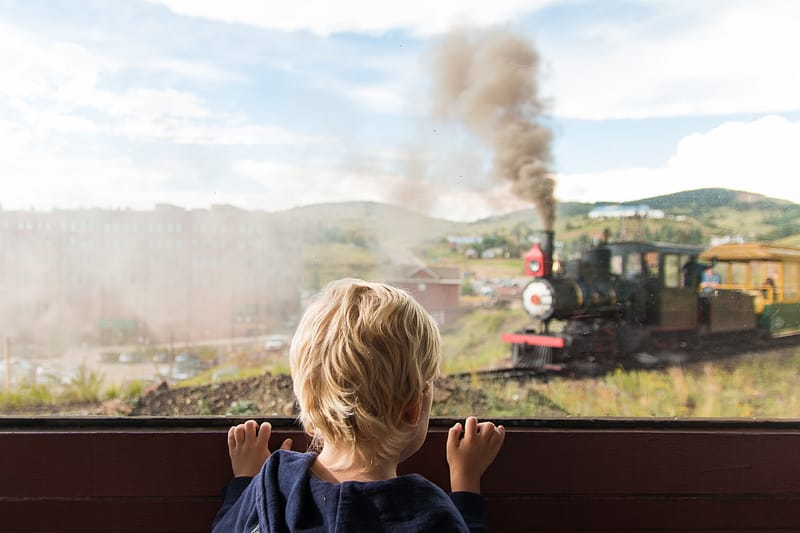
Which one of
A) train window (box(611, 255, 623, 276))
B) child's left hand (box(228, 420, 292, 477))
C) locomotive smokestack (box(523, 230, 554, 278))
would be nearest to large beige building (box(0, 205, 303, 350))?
child's left hand (box(228, 420, 292, 477))

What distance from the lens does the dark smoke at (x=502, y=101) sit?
2160mm

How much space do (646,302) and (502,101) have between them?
4.30ft

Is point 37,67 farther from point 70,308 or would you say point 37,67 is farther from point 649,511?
point 649,511

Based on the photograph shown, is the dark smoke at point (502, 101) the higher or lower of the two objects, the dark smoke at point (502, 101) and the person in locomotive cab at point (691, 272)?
the higher

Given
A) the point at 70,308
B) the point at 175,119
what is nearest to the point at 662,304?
the point at 175,119

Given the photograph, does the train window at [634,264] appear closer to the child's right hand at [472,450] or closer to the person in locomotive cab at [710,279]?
the person in locomotive cab at [710,279]

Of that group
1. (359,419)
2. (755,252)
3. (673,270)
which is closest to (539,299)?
(673,270)

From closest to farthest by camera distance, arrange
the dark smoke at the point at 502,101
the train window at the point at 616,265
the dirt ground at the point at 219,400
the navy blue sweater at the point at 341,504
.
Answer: the navy blue sweater at the point at 341,504, the dirt ground at the point at 219,400, the dark smoke at the point at 502,101, the train window at the point at 616,265

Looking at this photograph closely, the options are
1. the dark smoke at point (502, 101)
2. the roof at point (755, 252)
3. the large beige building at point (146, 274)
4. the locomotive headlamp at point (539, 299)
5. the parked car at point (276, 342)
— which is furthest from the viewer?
the locomotive headlamp at point (539, 299)

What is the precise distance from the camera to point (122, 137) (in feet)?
6.24

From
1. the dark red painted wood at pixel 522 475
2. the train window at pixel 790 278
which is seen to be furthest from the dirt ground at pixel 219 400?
the train window at pixel 790 278

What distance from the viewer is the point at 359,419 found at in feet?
2.10

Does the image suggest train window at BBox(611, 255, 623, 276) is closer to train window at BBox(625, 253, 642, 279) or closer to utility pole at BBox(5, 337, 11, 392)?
train window at BBox(625, 253, 642, 279)

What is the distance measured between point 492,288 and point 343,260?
3.18ft
